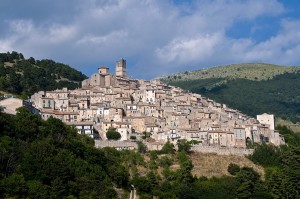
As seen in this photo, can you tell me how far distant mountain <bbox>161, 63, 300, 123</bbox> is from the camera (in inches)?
5737

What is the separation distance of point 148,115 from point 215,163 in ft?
48.0

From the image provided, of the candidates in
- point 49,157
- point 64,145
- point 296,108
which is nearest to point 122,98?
point 64,145

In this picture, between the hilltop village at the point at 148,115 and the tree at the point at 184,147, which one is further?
the hilltop village at the point at 148,115

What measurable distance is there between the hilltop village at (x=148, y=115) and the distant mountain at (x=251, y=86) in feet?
162

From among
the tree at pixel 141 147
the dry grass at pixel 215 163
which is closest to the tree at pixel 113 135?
the tree at pixel 141 147

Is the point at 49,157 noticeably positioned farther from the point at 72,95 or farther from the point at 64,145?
the point at 72,95

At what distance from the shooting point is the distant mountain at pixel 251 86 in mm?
145712

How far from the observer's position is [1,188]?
46188 millimetres

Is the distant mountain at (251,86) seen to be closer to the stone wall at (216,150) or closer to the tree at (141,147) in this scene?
the stone wall at (216,150)

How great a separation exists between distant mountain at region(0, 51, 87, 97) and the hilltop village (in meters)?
9.58

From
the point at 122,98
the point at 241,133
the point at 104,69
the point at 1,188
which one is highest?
the point at 104,69

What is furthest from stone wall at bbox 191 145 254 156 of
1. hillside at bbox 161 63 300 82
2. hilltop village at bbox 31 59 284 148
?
hillside at bbox 161 63 300 82

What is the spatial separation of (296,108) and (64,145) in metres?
108

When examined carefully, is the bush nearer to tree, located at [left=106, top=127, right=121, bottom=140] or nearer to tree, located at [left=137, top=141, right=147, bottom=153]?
tree, located at [left=137, top=141, right=147, bottom=153]
